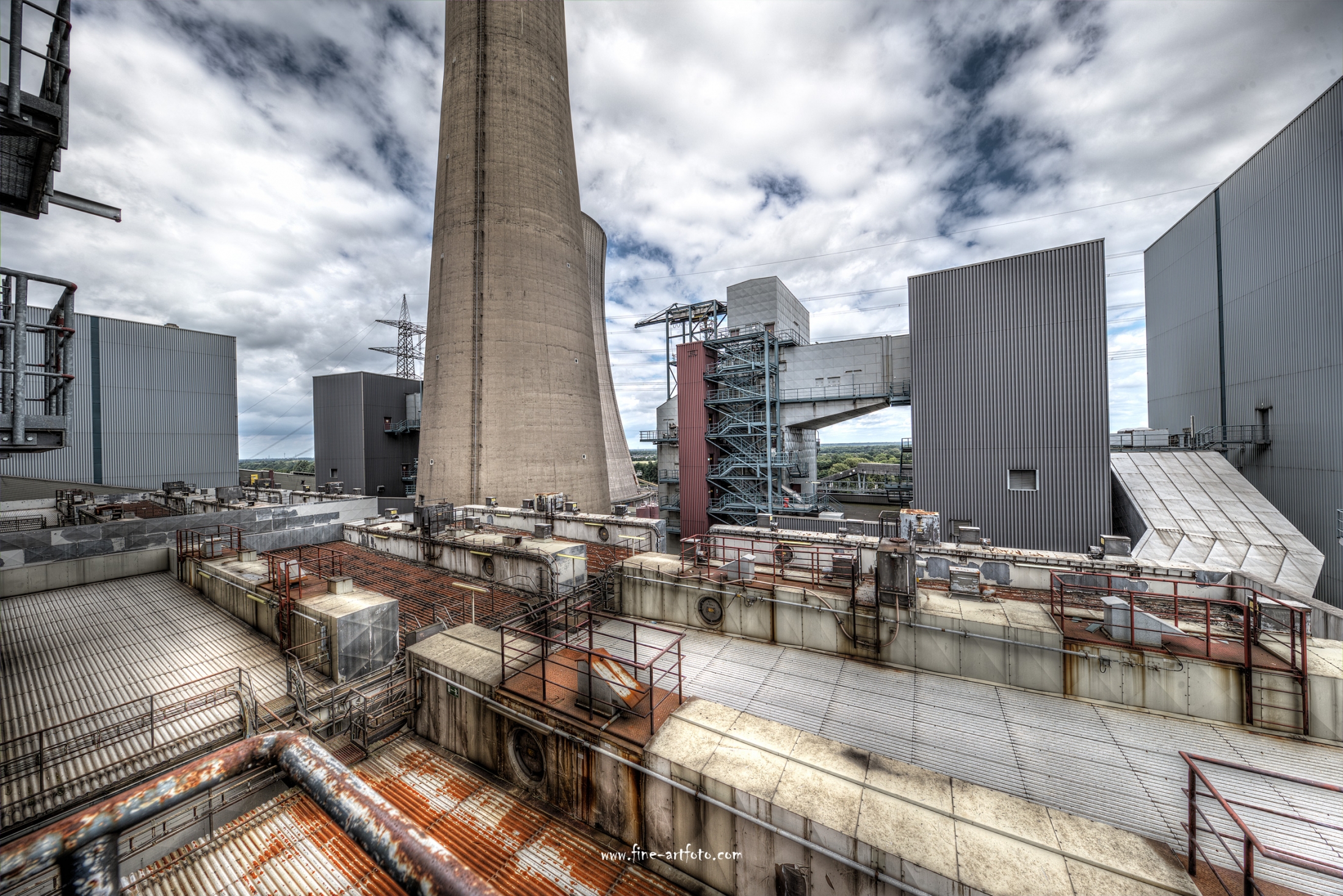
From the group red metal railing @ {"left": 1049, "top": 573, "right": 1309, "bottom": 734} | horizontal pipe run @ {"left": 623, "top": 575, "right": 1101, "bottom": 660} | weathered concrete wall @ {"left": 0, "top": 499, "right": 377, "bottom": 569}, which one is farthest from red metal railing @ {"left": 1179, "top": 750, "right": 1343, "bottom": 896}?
weathered concrete wall @ {"left": 0, "top": 499, "right": 377, "bottom": 569}

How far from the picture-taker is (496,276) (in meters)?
21.0

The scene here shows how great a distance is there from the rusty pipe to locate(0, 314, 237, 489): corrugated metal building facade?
38.0 metres

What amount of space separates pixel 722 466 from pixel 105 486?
35.2 meters

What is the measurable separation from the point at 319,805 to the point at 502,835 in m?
6.67

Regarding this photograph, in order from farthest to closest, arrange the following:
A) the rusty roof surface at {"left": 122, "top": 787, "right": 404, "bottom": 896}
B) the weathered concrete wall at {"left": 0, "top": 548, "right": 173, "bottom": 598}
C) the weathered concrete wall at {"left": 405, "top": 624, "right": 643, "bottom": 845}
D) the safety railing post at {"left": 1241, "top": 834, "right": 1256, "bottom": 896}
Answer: the weathered concrete wall at {"left": 0, "top": 548, "right": 173, "bottom": 598} < the weathered concrete wall at {"left": 405, "top": 624, "right": 643, "bottom": 845} < the rusty roof surface at {"left": 122, "top": 787, "right": 404, "bottom": 896} < the safety railing post at {"left": 1241, "top": 834, "right": 1256, "bottom": 896}

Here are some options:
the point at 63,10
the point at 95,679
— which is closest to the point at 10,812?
the point at 95,679

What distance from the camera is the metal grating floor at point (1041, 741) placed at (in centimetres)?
591

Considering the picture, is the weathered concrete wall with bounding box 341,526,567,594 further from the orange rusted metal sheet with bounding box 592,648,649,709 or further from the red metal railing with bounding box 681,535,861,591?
the orange rusted metal sheet with bounding box 592,648,649,709

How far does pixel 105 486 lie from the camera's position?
2695cm

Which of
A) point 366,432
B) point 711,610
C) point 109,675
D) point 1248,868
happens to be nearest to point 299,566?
point 109,675

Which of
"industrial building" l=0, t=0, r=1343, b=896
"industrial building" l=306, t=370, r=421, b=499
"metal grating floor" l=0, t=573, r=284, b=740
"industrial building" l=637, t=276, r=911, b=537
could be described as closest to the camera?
"industrial building" l=0, t=0, r=1343, b=896

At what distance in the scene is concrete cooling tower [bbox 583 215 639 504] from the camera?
111 feet

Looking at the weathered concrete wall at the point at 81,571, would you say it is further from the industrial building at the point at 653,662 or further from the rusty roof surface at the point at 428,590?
the rusty roof surface at the point at 428,590

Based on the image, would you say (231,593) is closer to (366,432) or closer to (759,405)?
(759,405)
